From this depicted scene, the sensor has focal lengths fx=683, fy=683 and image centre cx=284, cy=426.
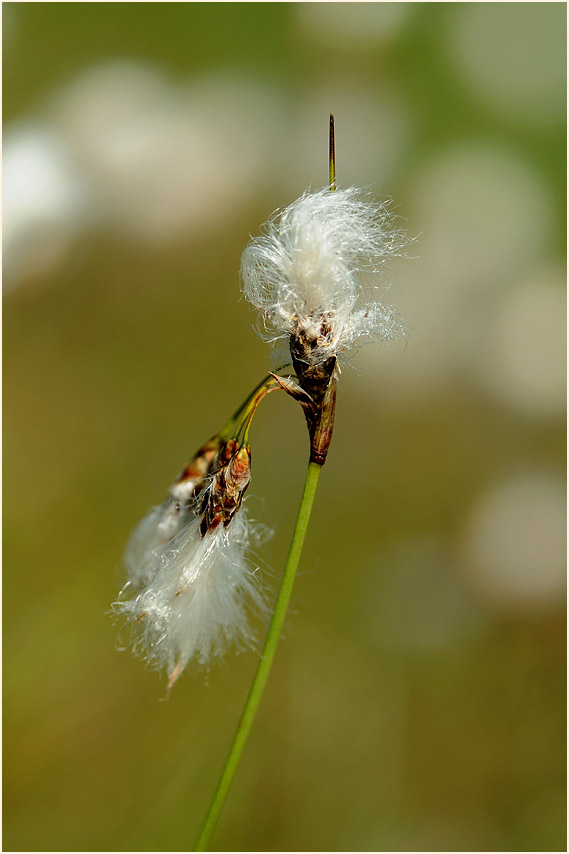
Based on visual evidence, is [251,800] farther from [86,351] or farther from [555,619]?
[86,351]

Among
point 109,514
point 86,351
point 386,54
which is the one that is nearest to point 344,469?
point 109,514

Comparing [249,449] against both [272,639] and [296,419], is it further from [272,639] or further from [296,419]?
[296,419]

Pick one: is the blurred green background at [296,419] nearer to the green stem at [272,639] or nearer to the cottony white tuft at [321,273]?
the green stem at [272,639]

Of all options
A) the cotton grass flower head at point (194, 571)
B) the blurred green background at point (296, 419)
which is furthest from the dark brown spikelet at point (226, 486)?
the blurred green background at point (296, 419)

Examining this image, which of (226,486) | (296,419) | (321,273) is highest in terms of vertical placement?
(321,273)

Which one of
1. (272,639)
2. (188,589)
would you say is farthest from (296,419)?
(272,639)
